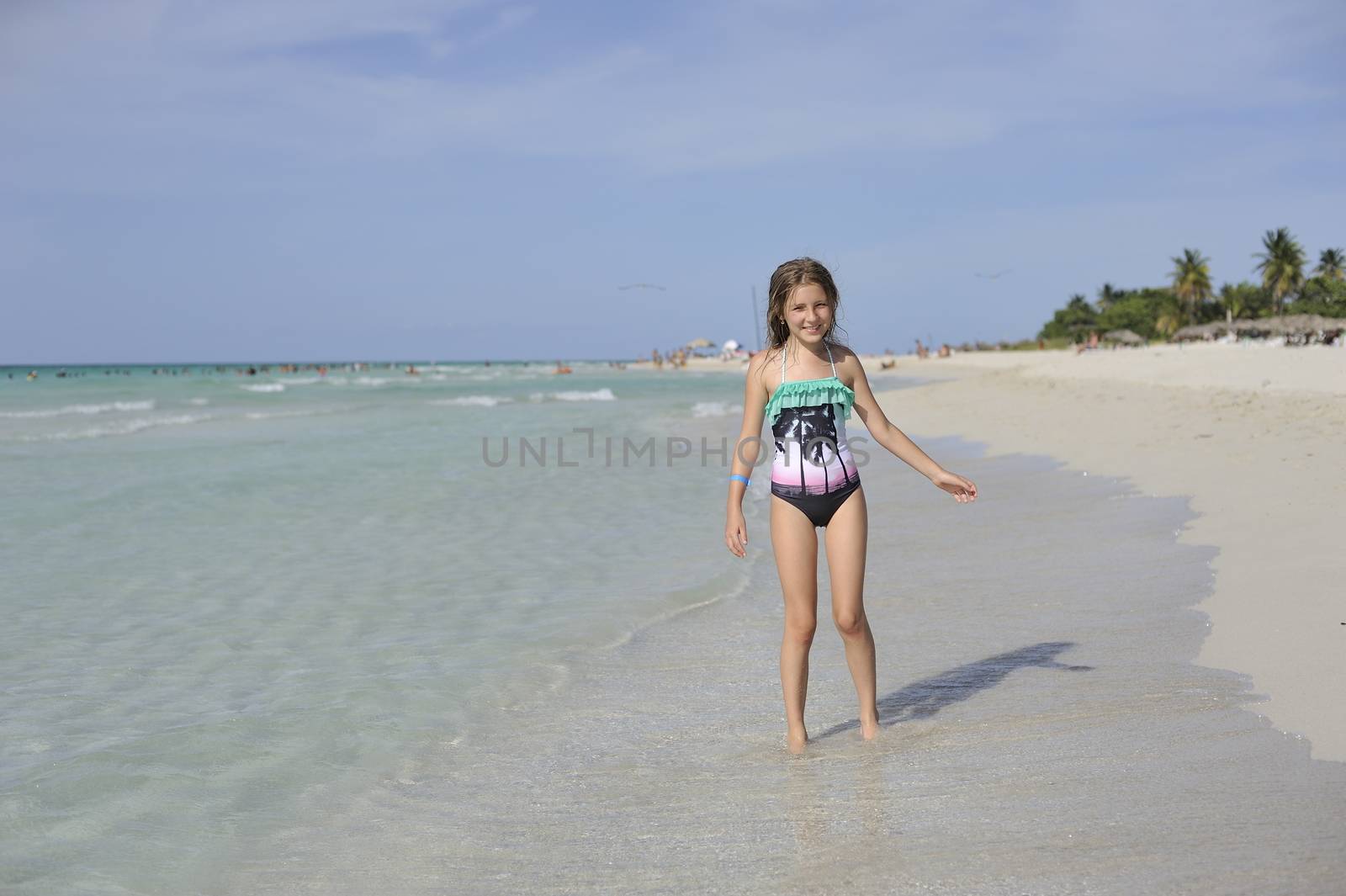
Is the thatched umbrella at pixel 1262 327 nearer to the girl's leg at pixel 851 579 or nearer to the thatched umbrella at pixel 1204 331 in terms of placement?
the thatched umbrella at pixel 1204 331

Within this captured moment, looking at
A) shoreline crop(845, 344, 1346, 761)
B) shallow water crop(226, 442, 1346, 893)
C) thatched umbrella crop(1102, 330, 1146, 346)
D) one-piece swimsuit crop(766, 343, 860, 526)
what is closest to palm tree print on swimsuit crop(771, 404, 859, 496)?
one-piece swimsuit crop(766, 343, 860, 526)

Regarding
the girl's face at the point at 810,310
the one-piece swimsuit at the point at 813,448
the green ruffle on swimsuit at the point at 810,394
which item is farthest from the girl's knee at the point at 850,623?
the girl's face at the point at 810,310

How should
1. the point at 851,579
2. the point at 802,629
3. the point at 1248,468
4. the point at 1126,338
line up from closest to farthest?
the point at 851,579
the point at 802,629
the point at 1248,468
the point at 1126,338

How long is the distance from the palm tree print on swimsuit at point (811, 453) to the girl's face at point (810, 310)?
0.97 feet

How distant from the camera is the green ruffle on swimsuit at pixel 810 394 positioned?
395 cm

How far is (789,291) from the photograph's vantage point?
13.0ft

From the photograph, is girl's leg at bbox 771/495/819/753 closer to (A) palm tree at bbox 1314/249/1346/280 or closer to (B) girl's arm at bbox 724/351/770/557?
(B) girl's arm at bbox 724/351/770/557

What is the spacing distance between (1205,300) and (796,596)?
320 feet

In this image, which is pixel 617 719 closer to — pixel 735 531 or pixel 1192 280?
pixel 735 531

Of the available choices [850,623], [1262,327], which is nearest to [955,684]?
[850,623]

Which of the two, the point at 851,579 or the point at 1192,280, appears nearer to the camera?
the point at 851,579

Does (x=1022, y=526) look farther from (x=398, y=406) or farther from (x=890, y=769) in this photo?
(x=398, y=406)

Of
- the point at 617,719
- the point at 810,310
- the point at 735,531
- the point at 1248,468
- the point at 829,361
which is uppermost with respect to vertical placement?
the point at 810,310

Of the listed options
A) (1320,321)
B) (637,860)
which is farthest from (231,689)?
(1320,321)
